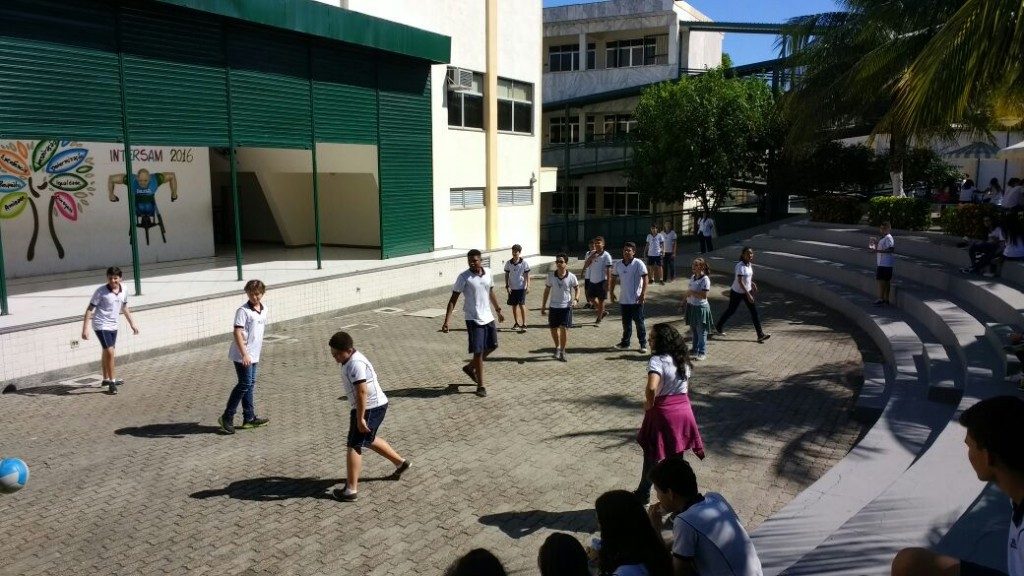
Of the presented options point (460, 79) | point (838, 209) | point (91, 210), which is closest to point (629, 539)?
point (91, 210)

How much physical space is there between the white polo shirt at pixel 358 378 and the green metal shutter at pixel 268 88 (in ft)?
31.0

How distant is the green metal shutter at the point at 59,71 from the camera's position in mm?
11055

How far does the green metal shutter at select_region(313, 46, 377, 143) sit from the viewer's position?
643 inches

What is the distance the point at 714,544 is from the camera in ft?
11.7

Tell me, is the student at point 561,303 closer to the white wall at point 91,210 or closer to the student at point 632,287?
the student at point 632,287

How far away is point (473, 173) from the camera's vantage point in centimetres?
2194

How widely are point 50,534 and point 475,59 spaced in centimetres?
1767

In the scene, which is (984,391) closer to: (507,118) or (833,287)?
(833,287)

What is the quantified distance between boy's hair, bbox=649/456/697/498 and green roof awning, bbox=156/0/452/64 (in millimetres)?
12344

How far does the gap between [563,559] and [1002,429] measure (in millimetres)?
1828

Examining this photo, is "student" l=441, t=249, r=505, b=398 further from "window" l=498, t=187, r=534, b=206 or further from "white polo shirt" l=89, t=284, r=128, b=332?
"window" l=498, t=187, r=534, b=206

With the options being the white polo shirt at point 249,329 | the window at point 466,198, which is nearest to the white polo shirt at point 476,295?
the white polo shirt at point 249,329

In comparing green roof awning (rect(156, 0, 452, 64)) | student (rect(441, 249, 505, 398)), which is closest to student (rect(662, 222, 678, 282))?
green roof awning (rect(156, 0, 452, 64))

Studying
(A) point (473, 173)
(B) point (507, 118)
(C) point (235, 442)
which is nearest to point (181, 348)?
(C) point (235, 442)
